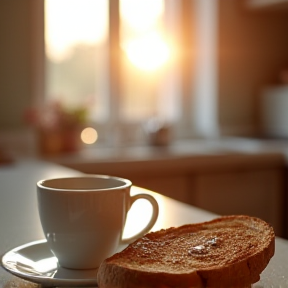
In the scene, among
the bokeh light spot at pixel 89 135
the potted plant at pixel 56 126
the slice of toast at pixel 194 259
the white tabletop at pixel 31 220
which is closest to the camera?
the slice of toast at pixel 194 259

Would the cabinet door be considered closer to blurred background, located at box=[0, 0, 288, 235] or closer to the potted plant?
blurred background, located at box=[0, 0, 288, 235]

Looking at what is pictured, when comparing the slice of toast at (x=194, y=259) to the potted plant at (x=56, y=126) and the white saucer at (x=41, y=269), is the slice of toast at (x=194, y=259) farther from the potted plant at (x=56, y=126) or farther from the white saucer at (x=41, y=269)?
the potted plant at (x=56, y=126)

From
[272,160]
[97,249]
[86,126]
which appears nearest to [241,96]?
[272,160]

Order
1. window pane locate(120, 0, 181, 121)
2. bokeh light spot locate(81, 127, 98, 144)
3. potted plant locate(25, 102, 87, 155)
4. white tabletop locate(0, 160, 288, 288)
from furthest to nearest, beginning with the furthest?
window pane locate(120, 0, 181, 121), bokeh light spot locate(81, 127, 98, 144), potted plant locate(25, 102, 87, 155), white tabletop locate(0, 160, 288, 288)

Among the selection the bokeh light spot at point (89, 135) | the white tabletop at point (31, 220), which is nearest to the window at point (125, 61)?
the bokeh light spot at point (89, 135)

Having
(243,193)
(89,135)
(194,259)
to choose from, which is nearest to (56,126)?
(89,135)

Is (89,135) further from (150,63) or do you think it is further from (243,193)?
(243,193)

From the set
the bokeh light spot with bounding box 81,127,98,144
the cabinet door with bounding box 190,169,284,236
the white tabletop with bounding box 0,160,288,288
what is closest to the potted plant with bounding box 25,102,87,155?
the bokeh light spot with bounding box 81,127,98,144
